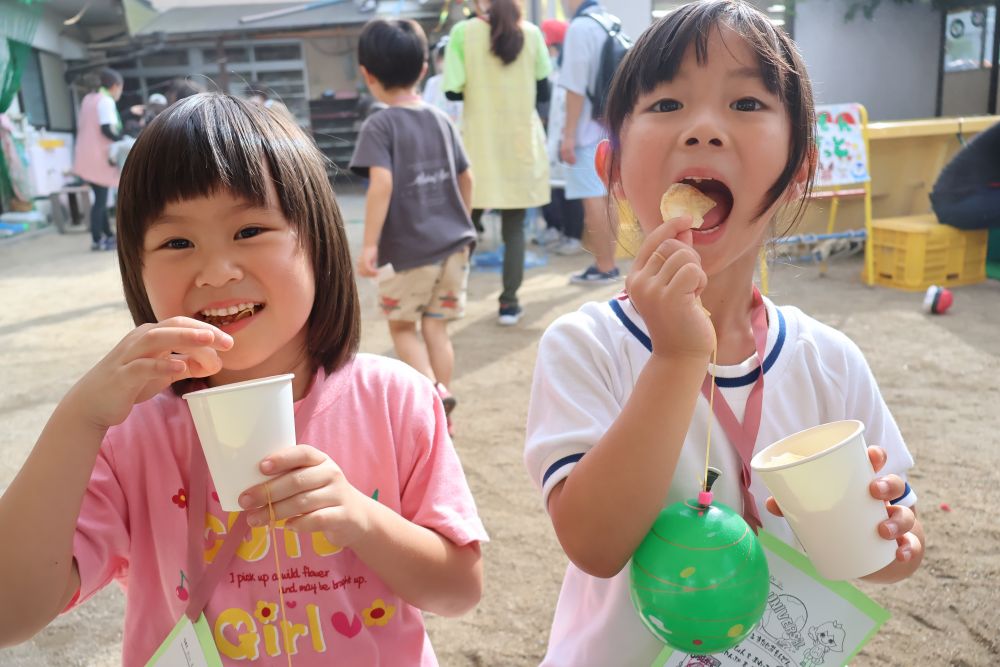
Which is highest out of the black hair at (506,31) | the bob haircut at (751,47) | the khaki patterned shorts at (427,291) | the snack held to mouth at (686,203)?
the black hair at (506,31)

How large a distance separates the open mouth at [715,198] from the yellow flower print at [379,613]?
725mm

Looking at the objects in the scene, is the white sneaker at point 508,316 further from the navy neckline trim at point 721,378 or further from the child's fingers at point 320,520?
the child's fingers at point 320,520

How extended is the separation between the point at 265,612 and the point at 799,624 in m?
0.76

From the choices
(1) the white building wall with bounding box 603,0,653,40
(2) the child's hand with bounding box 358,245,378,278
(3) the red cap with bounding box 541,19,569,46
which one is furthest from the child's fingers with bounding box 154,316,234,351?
(1) the white building wall with bounding box 603,0,653,40

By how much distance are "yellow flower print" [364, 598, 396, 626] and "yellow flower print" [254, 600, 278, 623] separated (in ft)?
0.44

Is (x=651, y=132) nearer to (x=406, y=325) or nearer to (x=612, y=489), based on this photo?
(x=612, y=489)

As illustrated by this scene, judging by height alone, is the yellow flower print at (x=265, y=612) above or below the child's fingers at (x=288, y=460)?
below

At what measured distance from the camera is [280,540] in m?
1.21

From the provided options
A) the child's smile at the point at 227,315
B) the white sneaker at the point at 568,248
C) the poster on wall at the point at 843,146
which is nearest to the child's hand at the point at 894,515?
the child's smile at the point at 227,315

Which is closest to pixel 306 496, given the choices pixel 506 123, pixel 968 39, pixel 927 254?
pixel 506 123

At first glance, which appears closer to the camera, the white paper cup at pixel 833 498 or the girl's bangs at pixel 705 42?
the white paper cup at pixel 833 498

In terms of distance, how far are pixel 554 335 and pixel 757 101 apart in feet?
1.47

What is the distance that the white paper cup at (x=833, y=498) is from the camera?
95 centimetres

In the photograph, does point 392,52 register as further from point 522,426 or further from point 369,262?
point 522,426
